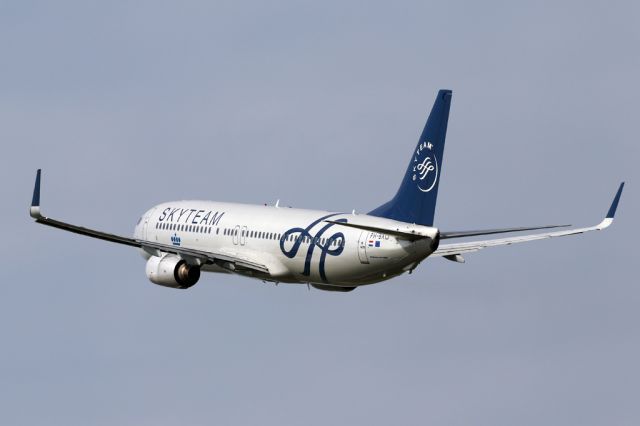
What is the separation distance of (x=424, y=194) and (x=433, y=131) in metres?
3.19

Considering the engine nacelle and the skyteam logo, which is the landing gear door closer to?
the skyteam logo

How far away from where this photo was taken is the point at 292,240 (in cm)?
9294

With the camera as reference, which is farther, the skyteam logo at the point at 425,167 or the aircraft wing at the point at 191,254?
the aircraft wing at the point at 191,254

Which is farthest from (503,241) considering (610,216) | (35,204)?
(35,204)

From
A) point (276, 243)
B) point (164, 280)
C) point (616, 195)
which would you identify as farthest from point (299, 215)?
point (616, 195)

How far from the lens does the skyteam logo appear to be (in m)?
88.4

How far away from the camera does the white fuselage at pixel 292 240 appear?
8875 cm

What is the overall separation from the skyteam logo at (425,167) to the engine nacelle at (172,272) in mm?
13825

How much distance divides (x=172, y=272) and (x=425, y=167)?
49.5 feet

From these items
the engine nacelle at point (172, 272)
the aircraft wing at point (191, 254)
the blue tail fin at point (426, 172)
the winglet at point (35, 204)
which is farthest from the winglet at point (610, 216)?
the winglet at point (35, 204)

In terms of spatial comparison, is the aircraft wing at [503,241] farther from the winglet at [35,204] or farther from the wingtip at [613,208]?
the winglet at [35,204]

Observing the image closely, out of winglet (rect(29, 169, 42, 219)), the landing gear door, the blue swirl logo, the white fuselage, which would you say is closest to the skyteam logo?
the white fuselage

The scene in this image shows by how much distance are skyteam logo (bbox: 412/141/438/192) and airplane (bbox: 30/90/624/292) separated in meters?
0.05

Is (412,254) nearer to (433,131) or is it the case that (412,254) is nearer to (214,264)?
(433,131)
